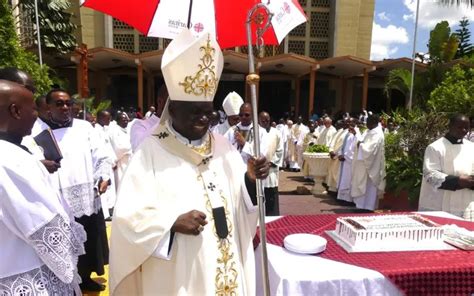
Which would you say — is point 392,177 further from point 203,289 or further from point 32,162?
point 32,162

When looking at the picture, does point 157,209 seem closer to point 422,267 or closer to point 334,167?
point 422,267

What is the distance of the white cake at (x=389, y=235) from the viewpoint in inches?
107

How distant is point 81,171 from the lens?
3570mm

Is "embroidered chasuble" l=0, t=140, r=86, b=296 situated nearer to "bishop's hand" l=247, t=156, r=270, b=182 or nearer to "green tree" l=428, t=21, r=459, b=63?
"bishop's hand" l=247, t=156, r=270, b=182

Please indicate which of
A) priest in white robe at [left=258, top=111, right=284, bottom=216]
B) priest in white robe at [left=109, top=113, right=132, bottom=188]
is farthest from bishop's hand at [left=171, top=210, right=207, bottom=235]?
priest in white robe at [left=109, top=113, right=132, bottom=188]

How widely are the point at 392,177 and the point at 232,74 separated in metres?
16.2

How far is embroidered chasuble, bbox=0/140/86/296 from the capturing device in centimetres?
170

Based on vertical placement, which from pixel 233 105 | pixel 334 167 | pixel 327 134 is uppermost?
pixel 233 105

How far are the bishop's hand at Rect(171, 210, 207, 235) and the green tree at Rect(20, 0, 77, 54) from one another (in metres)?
15.3

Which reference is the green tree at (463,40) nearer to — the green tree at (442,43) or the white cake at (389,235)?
the green tree at (442,43)

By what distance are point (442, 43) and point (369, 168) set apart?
13.5 meters

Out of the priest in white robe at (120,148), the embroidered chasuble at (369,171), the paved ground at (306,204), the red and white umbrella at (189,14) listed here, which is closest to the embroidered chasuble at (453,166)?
the red and white umbrella at (189,14)

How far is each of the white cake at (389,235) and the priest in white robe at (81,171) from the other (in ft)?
7.61

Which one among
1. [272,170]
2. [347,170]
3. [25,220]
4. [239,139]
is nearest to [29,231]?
[25,220]
